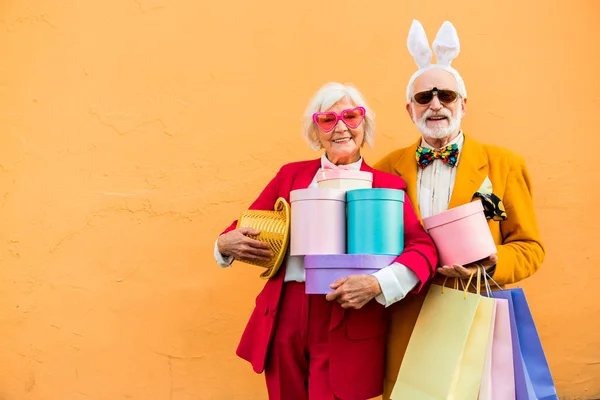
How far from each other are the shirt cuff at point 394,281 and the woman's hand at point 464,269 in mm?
149

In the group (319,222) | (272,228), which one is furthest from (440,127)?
(272,228)

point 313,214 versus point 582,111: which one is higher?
point 582,111

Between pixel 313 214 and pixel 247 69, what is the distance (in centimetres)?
148

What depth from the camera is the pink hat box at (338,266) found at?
214 cm

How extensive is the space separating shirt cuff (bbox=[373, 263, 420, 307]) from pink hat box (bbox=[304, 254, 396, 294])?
0.03m

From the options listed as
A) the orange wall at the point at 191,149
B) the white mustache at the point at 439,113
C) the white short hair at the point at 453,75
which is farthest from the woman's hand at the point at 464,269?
the orange wall at the point at 191,149

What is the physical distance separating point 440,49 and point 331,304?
4.06 feet

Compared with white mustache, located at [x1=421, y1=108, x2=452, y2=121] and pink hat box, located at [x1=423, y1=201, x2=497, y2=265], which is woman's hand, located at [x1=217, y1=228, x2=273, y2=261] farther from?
white mustache, located at [x1=421, y1=108, x2=452, y2=121]

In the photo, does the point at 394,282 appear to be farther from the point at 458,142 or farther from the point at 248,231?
the point at 458,142

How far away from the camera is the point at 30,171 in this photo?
10.5 feet

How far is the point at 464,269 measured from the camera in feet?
7.15

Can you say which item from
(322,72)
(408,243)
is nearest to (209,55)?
(322,72)

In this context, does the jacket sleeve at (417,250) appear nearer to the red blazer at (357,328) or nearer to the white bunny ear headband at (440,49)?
the red blazer at (357,328)

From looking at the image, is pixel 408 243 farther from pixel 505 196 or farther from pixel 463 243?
pixel 505 196
